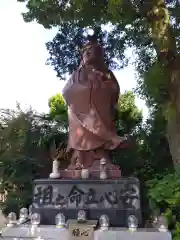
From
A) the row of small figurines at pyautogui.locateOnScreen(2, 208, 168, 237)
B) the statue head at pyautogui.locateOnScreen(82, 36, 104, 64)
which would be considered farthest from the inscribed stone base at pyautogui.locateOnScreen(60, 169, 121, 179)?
the statue head at pyautogui.locateOnScreen(82, 36, 104, 64)

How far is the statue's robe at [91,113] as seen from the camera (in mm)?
4758

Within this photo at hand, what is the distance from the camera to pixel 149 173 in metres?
7.30

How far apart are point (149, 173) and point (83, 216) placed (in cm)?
376

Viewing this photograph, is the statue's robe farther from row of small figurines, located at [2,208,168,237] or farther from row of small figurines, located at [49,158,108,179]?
row of small figurines, located at [2,208,168,237]

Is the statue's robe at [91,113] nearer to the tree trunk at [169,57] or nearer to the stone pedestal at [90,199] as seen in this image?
the stone pedestal at [90,199]

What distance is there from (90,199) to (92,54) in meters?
2.34

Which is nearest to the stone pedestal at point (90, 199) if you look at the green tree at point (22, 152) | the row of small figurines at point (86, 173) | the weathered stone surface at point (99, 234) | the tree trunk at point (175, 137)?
the row of small figurines at point (86, 173)

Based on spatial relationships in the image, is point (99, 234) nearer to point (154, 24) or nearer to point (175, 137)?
point (175, 137)

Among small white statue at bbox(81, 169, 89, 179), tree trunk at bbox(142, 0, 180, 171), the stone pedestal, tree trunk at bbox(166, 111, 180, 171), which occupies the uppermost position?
tree trunk at bbox(142, 0, 180, 171)

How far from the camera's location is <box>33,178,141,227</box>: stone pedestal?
4.00m

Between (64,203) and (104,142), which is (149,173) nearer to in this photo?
(104,142)

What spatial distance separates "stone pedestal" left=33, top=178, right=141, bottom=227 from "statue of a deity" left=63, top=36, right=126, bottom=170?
21.1 inches

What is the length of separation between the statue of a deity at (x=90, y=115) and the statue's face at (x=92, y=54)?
2 centimetres

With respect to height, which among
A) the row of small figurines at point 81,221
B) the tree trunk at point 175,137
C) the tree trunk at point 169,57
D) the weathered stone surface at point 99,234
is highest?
the tree trunk at point 169,57
